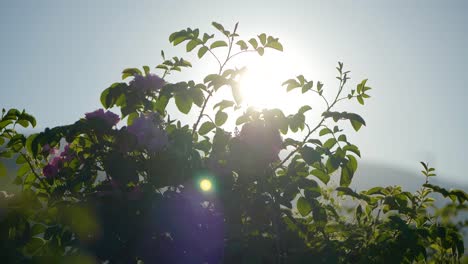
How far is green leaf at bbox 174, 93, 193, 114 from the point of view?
9.04 feet

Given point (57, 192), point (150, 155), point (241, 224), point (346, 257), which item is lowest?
point (346, 257)

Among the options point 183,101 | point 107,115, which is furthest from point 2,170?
point 183,101

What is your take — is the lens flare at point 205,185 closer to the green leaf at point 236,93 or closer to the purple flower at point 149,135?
the purple flower at point 149,135

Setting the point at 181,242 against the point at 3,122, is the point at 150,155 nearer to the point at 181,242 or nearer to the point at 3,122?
the point at 181,242

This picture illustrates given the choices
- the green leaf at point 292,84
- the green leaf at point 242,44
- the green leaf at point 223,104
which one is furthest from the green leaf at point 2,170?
the green leaf at point 292,84

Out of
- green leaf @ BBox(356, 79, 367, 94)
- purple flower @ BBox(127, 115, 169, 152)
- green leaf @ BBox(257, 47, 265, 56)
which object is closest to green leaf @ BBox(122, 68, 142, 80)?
purple flower @ BBox(127, 115, 169, 152)

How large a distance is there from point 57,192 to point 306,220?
67.8 inches

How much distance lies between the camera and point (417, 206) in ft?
9.68

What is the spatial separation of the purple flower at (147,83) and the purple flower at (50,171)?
0.82m

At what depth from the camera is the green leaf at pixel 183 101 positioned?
2.75m

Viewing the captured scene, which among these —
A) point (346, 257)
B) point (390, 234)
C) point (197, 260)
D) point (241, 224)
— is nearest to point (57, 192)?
point (197, 260)

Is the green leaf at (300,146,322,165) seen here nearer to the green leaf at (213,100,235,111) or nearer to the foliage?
the foliage

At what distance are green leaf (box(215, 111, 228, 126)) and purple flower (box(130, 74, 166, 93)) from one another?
47 cm

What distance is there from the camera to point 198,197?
8.36ft
